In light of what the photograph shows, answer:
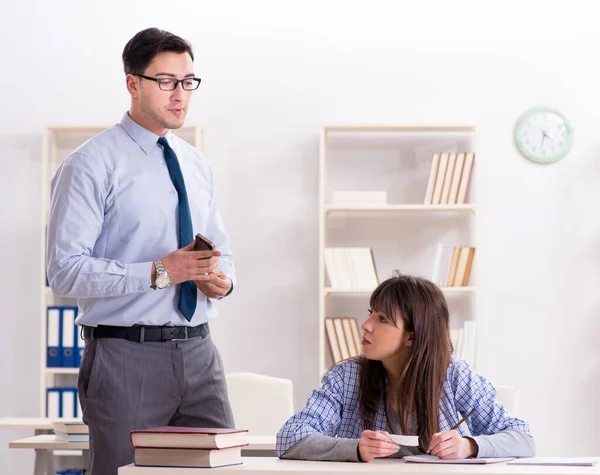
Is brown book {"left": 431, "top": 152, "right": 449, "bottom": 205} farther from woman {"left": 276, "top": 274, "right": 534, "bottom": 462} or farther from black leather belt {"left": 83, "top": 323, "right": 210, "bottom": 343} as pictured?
black leather belt {"left": 83, "top": 323, "right": 210, "bottom": 343}

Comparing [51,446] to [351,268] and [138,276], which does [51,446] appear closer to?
[138,276]

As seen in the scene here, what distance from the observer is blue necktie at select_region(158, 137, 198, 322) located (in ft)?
7.89

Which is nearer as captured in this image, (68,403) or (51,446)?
(51,446)

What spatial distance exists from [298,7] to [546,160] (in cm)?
145

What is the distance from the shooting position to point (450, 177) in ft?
15.3

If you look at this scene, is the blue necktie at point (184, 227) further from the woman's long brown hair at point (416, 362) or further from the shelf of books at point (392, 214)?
the shelf of books at point (392, 214)

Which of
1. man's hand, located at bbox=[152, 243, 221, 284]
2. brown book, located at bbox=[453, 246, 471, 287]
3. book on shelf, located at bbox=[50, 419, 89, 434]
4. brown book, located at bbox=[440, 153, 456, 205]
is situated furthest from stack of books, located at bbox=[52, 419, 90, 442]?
brown book, located at bbox=[440, 153, 456, 205]

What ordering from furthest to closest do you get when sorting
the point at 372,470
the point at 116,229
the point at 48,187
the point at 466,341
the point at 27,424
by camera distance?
the point at 48,187, the point at 466,341, the point at 27,424, the point at 116,229, the point at 372,470

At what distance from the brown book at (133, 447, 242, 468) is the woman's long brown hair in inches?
21.0

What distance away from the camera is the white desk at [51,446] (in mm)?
A: 3236

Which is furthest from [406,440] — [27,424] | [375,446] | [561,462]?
[27,424]

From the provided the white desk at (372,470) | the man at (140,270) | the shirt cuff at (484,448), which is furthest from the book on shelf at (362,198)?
the white desk at (372,470)

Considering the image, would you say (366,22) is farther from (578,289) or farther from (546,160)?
(578,289)

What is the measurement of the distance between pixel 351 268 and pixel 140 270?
2437mm
